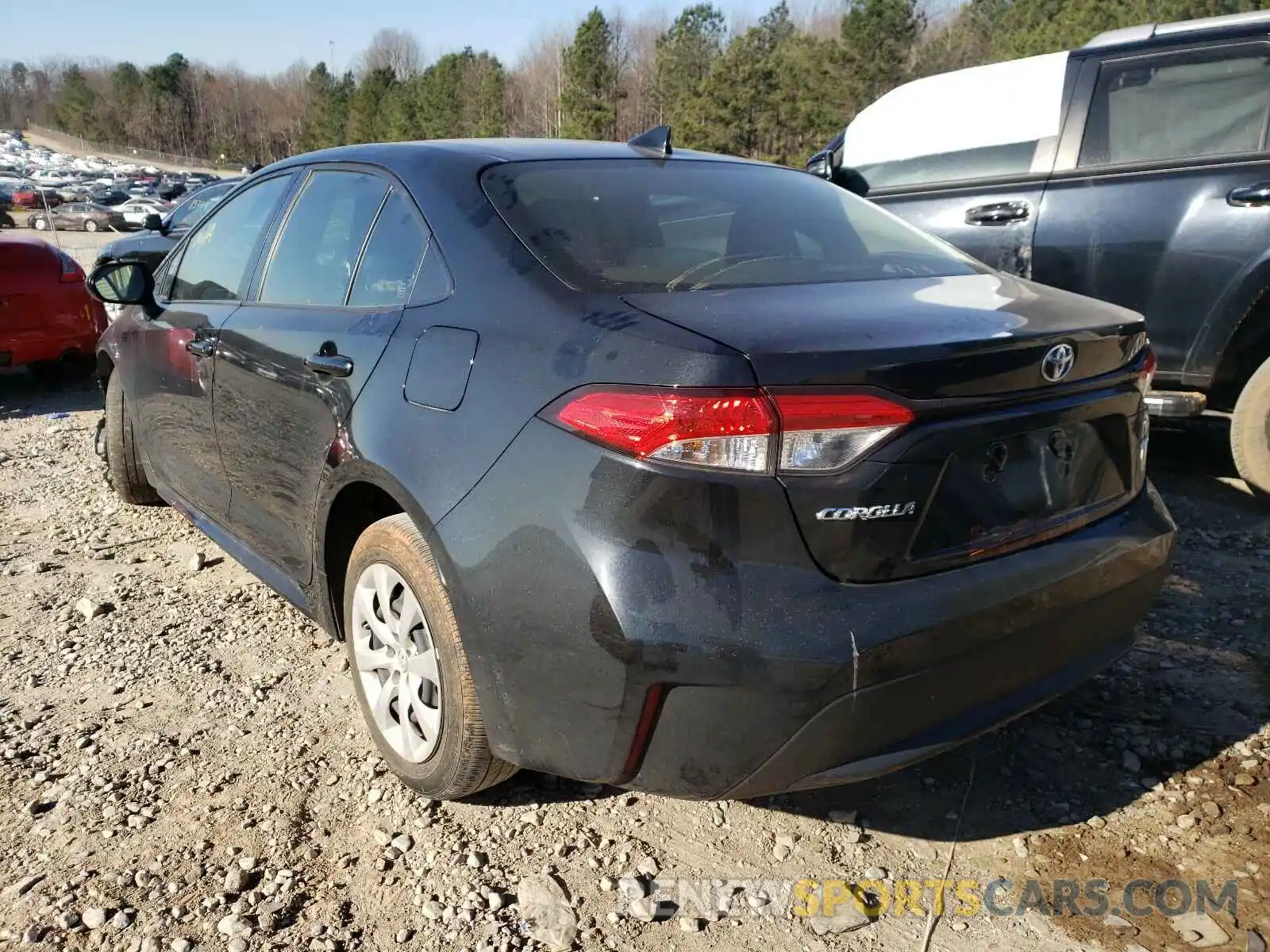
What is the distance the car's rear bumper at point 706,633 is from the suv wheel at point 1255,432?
271 centimetres

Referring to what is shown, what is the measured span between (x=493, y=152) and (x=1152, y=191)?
3259 mm

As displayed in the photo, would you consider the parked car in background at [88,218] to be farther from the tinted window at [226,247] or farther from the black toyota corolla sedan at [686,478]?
the black toyota corolla sedan at [686,478]

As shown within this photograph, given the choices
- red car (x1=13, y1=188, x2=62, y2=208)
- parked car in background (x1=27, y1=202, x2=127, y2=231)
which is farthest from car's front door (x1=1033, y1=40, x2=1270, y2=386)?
red car (x1=13, y1=188, x2=62, y2=208)

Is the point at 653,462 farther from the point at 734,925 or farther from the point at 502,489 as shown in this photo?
the point at 734,925

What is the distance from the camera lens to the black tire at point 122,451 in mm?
4569

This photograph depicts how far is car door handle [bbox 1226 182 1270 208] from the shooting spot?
4.23 m

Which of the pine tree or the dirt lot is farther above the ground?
the pine tree

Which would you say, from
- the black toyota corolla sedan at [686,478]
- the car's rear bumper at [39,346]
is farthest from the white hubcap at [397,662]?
the car's rear bumper at [39,346]

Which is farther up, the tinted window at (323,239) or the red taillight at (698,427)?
the tinted window at (323,239)

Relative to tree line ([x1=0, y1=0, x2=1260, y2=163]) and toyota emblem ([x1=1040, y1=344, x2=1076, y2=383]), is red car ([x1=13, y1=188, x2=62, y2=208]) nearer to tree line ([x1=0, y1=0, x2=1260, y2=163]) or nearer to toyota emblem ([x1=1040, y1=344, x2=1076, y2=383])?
tree line ([x1=0, y1=0, x2=1260, y2=163])

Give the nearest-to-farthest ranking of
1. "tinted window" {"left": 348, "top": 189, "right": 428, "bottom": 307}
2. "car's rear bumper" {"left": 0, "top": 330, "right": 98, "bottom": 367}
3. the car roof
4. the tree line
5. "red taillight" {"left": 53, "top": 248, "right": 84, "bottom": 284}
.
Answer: "tinted window" {"left": 348, "top": 189, "right": 428, "bottom": 307}
the car roof
"car's rear bumper" {"left": 0, "top": 330, "right": 98, "bottom": 367}
"red taillight" {"left": 53, "top": 248, "right": 84, "bottom": 284}
the tree line

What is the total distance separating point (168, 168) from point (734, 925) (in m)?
106

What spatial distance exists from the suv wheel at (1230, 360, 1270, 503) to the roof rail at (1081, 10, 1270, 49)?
158 centimetres

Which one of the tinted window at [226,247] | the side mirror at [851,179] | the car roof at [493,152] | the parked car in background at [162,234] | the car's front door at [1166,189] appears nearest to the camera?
the car roof at [493,152]
